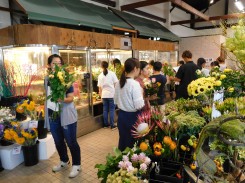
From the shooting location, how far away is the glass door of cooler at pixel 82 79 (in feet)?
14.1

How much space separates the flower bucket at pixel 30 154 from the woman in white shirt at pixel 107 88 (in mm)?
1876

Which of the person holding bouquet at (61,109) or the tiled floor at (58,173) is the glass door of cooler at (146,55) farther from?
the person holding bouquet at (61,109)

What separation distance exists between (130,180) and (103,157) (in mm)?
2344

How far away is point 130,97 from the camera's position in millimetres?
2494

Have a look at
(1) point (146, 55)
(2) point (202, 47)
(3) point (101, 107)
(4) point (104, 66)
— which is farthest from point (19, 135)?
(2) point (202, 47)

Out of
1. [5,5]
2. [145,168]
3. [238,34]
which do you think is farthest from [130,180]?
[5,5]

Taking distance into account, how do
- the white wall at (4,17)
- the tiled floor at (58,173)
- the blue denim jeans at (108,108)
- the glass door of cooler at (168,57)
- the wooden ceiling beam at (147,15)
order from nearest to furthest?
the tiled floor at (58,173), the white wall at (4,17), the blue denim jeans at (108,108), the wooden ceiling beam at (147,15), the glass door of cooler at (168,57)

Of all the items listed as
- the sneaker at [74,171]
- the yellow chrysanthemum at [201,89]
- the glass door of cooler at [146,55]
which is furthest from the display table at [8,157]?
the glass door of cooler at [146,55]

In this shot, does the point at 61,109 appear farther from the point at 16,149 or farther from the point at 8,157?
the point at 8,157

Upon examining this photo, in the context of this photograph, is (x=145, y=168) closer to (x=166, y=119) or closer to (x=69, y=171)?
(x=166, y=119)

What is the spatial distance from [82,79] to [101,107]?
0.95 m

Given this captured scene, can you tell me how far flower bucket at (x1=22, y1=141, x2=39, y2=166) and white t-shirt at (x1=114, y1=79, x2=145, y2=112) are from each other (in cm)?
159

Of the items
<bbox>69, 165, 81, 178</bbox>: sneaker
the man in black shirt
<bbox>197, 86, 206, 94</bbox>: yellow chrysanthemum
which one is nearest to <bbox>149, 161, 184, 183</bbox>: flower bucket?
<bbox>197, 86, 206, 94</bbox>: yellow chrysanthemum

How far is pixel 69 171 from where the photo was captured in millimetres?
2936
